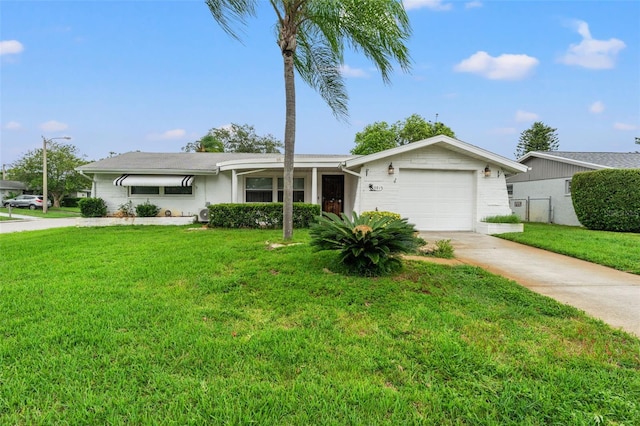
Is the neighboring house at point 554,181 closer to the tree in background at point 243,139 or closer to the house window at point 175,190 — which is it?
the house window at point 175,190

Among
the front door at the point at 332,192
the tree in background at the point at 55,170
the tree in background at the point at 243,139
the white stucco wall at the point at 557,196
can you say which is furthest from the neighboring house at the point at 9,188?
the white stucco wall at the point at 557,196

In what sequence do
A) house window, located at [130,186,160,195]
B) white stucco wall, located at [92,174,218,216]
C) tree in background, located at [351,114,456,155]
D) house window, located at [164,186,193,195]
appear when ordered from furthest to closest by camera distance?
tree in background, located at [351,114,456,155] → house window, located at [164,186,193,195] → house window, located at [130,186,160,195] → white stucco wall, located at [92,174,218,216]

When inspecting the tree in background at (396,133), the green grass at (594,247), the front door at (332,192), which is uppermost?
the tree in background at (396,133)

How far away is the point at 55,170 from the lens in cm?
3384

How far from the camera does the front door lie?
14703 mm

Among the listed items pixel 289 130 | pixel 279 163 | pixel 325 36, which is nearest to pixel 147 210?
pixel 279 163

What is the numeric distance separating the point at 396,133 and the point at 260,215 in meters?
23.8

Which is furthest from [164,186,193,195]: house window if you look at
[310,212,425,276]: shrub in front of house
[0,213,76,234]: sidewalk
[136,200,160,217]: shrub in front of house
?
[310,212,425,276]: shrub in front of house

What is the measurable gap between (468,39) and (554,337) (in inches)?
515

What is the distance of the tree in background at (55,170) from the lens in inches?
1328

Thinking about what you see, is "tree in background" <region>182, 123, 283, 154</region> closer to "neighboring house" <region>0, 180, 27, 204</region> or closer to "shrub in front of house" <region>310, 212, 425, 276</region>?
"neighboring house" <region>0, 180, 27, 204</region>

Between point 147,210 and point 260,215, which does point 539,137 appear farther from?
point 147,210

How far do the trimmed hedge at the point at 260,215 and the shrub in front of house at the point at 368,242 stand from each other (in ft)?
21.5

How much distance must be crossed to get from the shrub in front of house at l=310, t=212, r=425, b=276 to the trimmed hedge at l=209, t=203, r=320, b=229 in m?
6.56
